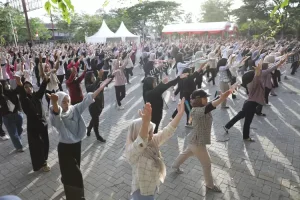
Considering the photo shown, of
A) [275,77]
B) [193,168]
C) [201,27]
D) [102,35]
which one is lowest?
[193,168]

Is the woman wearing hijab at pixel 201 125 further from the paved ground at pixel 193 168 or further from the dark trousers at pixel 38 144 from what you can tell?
the dark trousers at pixel 38 144

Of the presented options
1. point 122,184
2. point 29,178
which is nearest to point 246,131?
point 122,184

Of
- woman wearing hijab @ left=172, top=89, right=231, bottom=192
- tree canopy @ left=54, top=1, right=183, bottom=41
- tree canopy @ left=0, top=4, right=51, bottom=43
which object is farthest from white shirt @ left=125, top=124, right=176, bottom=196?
tree canopy @ left=54, top=1, right=183, bottom=41

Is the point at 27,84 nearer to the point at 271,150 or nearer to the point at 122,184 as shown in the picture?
the point at 122,184

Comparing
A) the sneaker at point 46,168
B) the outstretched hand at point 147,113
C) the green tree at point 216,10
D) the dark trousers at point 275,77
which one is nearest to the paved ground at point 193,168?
the sneaker at point 46,168

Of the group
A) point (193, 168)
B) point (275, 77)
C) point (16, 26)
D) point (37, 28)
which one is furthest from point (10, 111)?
point (37, 28)

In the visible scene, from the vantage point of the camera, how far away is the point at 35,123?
180 inches

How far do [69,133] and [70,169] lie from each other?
573 mm

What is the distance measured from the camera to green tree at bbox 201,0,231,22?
67812 millimetres

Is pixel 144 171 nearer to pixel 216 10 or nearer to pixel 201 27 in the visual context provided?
pixel 201 27

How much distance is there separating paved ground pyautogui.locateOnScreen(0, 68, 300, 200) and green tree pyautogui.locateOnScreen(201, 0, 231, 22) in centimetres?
6707

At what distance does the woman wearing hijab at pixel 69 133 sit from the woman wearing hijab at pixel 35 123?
4.25ft

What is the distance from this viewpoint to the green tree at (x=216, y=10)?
222ft

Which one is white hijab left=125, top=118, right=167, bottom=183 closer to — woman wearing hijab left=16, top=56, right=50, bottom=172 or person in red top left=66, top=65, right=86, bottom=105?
woman wearing hijab left=16, top=56, right=50, bottom=172
